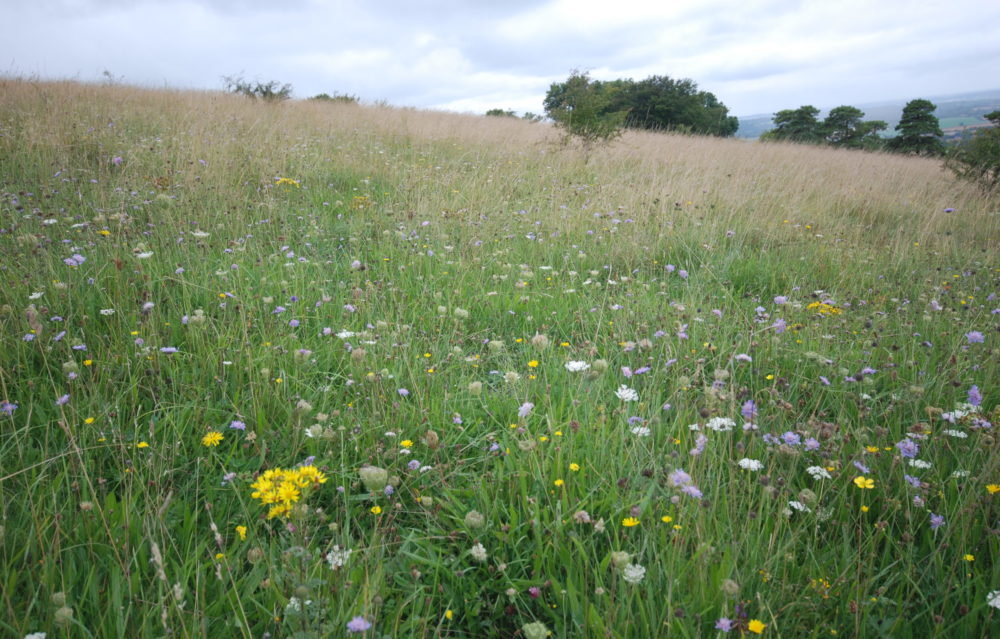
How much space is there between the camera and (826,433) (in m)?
1.54

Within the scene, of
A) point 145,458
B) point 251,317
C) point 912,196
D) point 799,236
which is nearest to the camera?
point 145,458

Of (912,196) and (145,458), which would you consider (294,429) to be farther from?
(912,196)

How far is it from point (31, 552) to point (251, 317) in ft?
4.70

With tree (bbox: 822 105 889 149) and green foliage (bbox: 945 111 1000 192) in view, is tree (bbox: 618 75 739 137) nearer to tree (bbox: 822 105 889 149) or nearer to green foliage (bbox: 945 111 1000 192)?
tree (bbox: 822 105 889 149)

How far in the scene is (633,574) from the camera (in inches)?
46.7

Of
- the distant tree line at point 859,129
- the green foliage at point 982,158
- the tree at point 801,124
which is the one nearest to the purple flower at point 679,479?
the green foliage at point 982,158

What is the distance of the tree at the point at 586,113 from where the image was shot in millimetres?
8945

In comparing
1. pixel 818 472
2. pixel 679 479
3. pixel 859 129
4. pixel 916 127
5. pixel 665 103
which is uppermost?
pixel 665 103

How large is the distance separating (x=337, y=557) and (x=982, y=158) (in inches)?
468

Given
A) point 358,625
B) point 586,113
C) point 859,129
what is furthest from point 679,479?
point 859,129

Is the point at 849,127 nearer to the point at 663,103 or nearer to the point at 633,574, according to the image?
the point at 663,103

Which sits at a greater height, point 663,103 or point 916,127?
point 663,103

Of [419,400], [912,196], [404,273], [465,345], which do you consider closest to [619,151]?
[912,196]

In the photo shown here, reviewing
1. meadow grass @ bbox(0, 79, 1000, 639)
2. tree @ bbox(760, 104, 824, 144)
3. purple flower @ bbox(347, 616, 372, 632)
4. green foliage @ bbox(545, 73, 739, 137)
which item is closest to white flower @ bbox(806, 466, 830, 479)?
meadow grass @ bbox(0, 79, 1000, 639)
